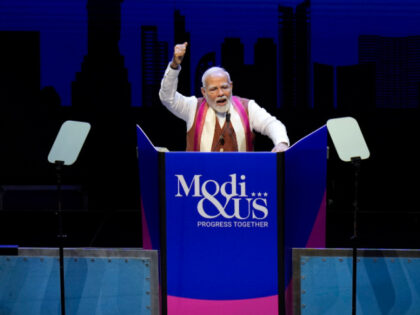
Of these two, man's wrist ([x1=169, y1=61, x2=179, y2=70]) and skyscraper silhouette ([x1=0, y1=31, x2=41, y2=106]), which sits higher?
skyscraper silhouette ([x1=0, y1=31, x2=41, y2=106])

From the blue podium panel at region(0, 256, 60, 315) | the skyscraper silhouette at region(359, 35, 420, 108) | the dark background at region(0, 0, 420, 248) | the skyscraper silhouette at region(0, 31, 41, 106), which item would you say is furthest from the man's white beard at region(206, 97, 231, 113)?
the skyscraper silhouette at region(0, 31, 41, 106)

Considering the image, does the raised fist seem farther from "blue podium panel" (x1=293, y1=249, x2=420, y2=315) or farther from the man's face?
"blue podium panel" (x1=293, y1=249, x2=420, y2=315)

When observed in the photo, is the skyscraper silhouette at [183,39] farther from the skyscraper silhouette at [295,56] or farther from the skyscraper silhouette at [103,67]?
the skyscraper silhouette at [295,56]

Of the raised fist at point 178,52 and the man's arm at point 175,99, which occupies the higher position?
the raised fist at point 178,52

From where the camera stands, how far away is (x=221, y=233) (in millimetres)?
1893

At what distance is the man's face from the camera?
8.16 ft

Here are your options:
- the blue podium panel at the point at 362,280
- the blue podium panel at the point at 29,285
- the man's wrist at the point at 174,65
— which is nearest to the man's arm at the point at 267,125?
the man's wrist at the point at 174,65

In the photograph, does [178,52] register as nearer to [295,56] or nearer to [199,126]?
[199,126]

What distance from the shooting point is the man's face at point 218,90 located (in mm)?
2486

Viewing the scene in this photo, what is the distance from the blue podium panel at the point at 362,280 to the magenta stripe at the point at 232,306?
111 millimetres

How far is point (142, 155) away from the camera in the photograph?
2.03 metres

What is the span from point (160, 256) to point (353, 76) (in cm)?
347

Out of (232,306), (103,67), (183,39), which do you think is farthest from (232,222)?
(103,67)

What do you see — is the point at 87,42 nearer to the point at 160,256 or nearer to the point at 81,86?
the point at 81,86
